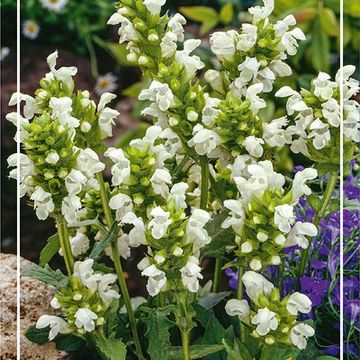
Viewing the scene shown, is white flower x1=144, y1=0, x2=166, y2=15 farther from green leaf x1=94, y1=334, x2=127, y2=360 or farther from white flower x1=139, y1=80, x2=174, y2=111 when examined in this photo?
green leaf x1=94, y1=334, x2=127, y2=360

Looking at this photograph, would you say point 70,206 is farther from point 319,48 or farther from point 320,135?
point 319,48

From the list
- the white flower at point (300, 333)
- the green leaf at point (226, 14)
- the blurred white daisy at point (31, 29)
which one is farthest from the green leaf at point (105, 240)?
the blurred white daisy at point (31, 29)

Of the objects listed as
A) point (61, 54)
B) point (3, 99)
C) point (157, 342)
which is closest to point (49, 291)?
point (157, 342)

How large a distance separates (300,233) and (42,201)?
279mm

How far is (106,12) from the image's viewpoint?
2.84m

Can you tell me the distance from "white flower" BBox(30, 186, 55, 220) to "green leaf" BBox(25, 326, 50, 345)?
0.22 metres

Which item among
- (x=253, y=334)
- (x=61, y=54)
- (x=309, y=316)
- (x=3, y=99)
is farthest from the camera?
(x=61, y=54)

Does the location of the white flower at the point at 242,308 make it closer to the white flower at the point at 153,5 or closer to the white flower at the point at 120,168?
the white flower at the point at 120,168

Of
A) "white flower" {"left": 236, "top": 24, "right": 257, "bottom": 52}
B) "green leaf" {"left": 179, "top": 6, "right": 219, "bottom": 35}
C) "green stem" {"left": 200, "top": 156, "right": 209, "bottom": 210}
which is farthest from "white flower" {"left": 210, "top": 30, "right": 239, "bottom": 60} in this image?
"green leaf" {"left": 179, "top": 6, "right": 219, "bottom": 35}

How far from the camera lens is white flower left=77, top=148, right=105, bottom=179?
1069 millimetres

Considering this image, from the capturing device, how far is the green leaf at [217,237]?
3.71 ft

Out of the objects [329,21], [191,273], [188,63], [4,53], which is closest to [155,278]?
[191,273]

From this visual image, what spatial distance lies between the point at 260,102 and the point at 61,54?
67.3 inches

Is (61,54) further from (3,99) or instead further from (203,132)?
(203,132)
